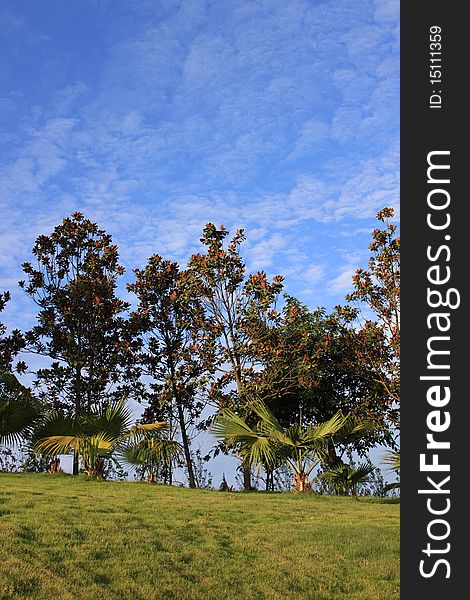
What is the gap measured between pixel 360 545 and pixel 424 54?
6381 mm

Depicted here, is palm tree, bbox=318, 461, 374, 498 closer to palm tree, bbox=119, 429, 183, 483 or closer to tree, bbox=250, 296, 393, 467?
tree, bbox=250, 296, 393, 467

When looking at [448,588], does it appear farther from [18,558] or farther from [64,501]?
[64,501]

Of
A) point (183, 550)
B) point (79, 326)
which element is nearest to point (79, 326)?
point (79, 326)

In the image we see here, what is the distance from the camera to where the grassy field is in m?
6.97

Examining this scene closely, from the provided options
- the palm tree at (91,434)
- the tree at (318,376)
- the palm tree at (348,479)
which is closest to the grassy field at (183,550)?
the palm tree at (91,434)

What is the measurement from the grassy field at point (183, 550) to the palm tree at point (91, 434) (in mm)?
2426

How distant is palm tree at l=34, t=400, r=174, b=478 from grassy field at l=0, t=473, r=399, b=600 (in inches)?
95.5

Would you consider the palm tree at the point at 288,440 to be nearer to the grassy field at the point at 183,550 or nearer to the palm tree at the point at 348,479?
the palm tree at the point at 348,479

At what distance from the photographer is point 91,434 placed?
1448 centimetres

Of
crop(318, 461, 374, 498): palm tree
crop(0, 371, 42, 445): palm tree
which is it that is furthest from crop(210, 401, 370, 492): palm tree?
crop(0, 371, 42, 445): palm tree

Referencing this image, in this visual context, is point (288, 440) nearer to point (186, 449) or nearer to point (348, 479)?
point (348, 479)

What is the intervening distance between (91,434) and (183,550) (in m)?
6.77

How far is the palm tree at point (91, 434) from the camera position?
554 inches

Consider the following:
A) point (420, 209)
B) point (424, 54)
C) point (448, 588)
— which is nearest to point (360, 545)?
point (448, 588)
